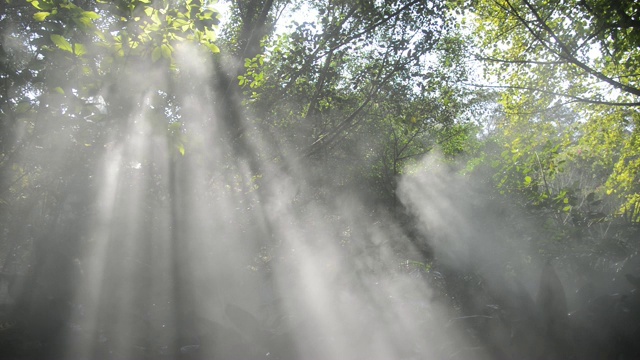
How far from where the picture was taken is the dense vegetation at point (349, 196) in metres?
7.34

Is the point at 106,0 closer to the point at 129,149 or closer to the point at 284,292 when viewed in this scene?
the point at 129,149

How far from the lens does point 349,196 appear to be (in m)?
13.1

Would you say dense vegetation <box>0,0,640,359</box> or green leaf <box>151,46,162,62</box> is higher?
dense vegetation <box>0,0,640,359</box>

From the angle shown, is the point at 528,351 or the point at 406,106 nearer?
the point at 528,351

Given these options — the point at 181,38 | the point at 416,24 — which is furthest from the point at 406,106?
the point at 181,38

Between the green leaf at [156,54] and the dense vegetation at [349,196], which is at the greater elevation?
the dense vegetation at [349,196]

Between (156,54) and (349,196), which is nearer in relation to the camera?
(156,54)

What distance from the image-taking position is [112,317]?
1048 centimetres

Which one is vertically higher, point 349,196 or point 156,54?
point 349,196

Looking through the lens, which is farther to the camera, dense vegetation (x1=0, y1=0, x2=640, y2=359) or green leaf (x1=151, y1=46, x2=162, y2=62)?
dense vegetation (x1=0, y1=0, x2=640, y2=359)

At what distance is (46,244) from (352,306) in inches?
351

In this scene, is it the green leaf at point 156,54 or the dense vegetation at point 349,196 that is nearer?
the green leaf at point 156,54

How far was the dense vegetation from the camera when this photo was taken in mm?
7344

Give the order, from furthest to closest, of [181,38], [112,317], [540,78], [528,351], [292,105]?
[112,317]
[292,105]
[540,78]
[528,351]
[181,38]
